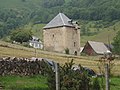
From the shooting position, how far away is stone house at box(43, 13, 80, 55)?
3422 inches

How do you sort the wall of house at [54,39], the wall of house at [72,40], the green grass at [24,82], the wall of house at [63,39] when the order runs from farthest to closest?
the wall of house at [54,39] < the wall of house at [72,40] < the wall of house at [63,39] < the green grass at [24,82]

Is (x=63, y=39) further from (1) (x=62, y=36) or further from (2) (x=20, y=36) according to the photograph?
(2) (x=20, y=36)

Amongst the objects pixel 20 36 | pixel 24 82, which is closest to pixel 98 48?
pixel 20 36

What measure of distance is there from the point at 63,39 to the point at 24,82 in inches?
2199

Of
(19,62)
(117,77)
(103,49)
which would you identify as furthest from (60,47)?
(19,62)

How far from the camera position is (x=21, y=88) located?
28.3m

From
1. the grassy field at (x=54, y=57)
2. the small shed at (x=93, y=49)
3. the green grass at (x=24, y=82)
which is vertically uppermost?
the small shed at (x=93, y=49)

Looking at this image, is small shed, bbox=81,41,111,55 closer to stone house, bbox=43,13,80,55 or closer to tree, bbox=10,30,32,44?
tree, bbox=10,30,32,44

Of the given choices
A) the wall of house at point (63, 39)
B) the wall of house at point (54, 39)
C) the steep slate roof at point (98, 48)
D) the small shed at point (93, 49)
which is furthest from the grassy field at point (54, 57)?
the steep slate roof at point (98, 48)

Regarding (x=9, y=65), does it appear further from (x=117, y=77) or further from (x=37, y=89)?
(x=117, y=77)

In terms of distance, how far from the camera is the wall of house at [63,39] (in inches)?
3420

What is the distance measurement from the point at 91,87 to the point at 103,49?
88911mm

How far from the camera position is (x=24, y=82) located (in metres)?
31.4

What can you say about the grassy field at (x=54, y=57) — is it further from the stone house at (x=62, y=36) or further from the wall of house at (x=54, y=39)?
the wall of house at (x=54, y=39)
